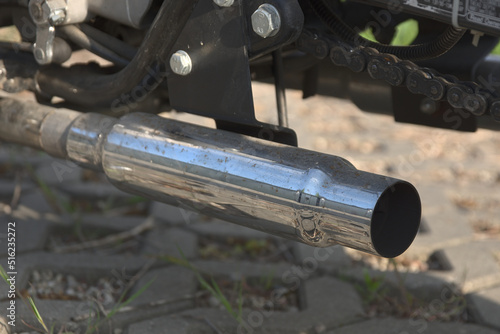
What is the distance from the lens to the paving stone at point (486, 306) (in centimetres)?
164

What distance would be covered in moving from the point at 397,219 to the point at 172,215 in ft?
3.77

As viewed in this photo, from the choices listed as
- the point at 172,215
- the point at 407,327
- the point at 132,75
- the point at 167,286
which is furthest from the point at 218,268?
the point at 132,75

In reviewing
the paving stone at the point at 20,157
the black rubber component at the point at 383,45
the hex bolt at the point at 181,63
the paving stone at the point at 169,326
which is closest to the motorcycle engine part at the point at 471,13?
the black rubber component at the point at 383,45

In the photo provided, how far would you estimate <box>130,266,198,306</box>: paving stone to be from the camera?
1.62 m

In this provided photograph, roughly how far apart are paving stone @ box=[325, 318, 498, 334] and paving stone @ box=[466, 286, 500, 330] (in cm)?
4

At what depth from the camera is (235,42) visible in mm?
1223

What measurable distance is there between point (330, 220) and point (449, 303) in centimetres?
78

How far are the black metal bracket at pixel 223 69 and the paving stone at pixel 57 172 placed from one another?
47.0 inches

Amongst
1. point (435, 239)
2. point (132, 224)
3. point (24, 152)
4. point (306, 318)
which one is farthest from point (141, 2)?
point (24, 152)

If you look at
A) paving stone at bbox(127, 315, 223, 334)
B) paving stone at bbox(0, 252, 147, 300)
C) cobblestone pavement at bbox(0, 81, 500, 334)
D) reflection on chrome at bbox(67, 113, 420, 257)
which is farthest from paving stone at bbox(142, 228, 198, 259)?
reflection on chrome at bbox(67, 113, 420, 257)

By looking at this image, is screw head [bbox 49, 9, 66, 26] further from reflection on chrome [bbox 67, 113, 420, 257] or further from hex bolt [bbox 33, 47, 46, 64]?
reflection on chrome [bbox 67, 113, 420, 257]

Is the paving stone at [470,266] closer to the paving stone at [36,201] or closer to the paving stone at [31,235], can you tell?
the paving stone at [31,235]

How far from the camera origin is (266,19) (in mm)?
1164

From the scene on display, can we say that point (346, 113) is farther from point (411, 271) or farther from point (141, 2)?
point (141, 2)
